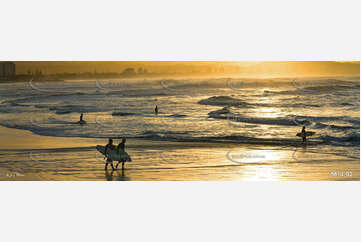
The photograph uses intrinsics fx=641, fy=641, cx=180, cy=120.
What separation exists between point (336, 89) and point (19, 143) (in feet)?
16.5

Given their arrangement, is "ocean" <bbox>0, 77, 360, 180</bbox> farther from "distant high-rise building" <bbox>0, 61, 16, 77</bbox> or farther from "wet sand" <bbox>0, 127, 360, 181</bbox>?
"distant high-rise building" <bbox>0, 61, 16, 77</bbox>

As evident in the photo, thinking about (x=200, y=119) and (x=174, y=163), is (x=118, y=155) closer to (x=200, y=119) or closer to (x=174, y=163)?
(x=174, y=163)

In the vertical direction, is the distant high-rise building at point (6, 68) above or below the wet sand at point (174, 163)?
above

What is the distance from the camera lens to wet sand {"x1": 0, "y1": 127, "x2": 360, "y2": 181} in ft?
31.6

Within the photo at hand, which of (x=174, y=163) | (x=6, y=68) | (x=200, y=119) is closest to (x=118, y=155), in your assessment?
(x=174, y=163)

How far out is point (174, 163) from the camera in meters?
9.87

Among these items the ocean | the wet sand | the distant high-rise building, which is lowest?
the wet sand

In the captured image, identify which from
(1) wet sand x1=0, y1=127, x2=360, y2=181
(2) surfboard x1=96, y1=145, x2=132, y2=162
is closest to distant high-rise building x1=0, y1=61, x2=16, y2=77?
(1) wet sand x1=0, y1=127, x2=360, y2=181

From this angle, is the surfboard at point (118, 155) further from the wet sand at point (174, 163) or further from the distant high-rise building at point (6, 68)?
the distant high-rise building at point (6, 68)

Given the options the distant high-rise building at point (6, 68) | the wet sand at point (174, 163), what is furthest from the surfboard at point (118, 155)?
the distant high-rise building at point (6, 68)

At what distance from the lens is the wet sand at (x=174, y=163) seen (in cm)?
962

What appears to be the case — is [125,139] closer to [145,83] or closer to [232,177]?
[145,83]

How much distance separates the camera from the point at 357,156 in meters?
9.91

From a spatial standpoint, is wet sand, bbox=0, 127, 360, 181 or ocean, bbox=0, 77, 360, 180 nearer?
wet sand, bbox=0, 127, 360, 181
